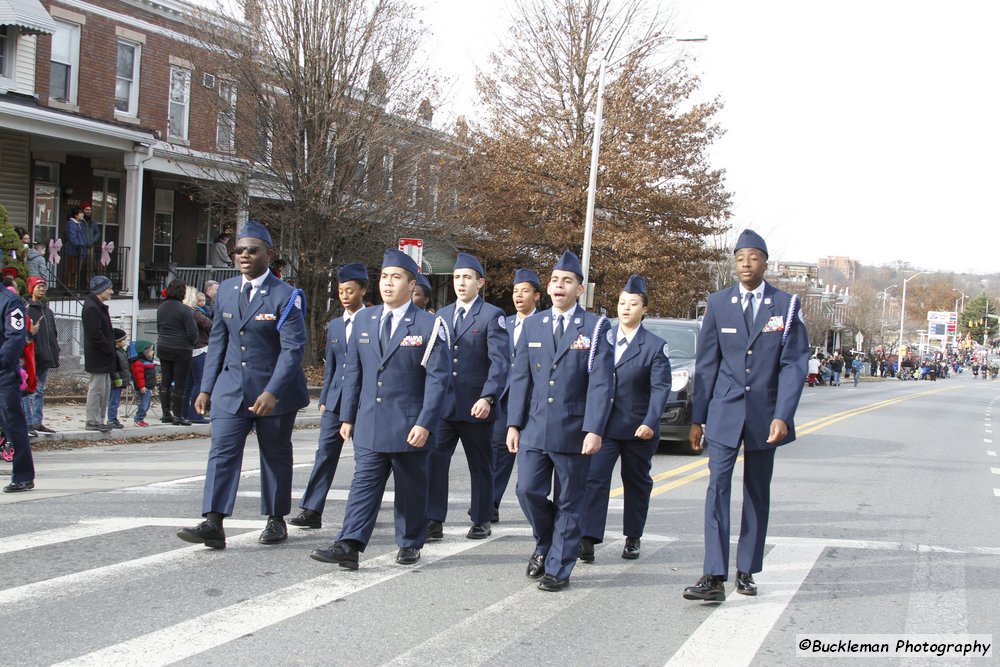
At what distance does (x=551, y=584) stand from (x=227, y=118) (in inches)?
685

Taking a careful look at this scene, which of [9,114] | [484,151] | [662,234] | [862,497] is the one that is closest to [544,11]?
[484,151]

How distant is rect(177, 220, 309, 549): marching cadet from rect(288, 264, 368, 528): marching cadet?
0.41 m

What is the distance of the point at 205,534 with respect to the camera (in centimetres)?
649

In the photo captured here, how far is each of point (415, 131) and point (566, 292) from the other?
1624cm

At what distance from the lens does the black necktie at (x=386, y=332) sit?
6300 mm

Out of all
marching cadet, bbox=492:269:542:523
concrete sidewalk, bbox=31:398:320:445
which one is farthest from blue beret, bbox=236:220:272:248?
concrete sidewalk, bbox=31:398:320:445

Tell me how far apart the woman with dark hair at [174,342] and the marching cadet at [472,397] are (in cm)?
668

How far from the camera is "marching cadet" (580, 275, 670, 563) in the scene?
677 cm

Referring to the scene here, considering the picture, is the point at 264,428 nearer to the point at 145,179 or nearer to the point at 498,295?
the point at 145,179

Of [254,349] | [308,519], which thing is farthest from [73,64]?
[308,519]

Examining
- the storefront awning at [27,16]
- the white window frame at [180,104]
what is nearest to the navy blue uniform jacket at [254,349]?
the storefront awning at [27,16]

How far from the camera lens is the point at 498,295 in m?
33.8

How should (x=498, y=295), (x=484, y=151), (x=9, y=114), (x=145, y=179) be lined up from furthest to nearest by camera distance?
(x=498, y=295) → (x=484, y=151) → (x=145, y=179) → (x=9, y=114)

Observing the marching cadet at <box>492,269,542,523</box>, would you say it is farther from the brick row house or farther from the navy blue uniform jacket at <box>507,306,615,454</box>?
the brick row house
